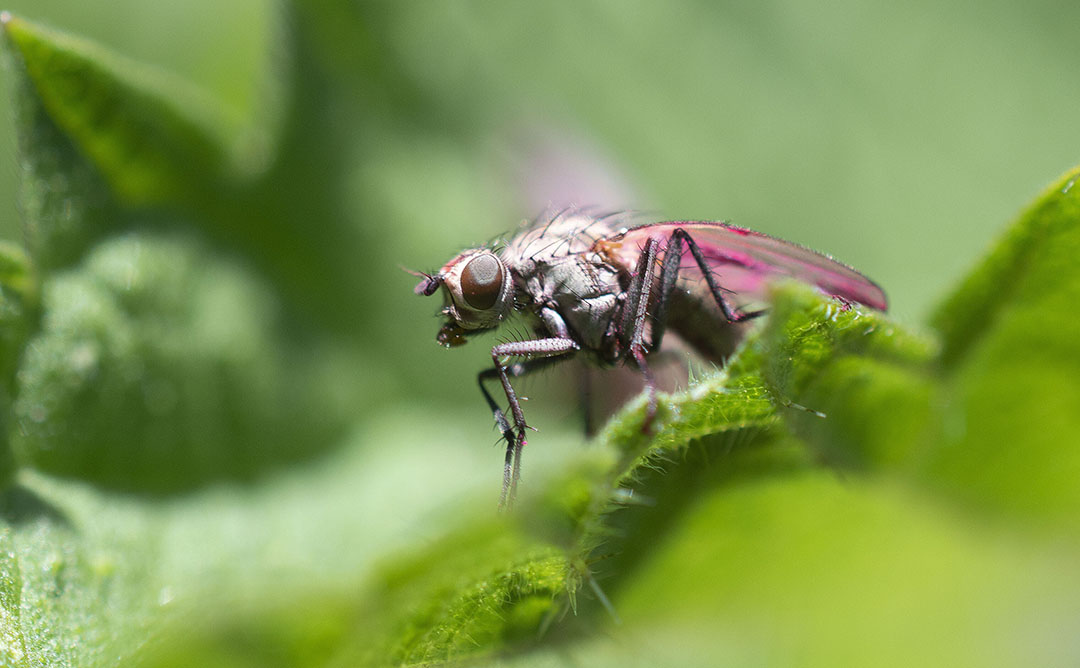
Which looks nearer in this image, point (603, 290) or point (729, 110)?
point (603, 290)

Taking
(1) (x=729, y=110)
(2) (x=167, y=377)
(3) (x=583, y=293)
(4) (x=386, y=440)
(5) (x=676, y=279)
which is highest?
(1) (x=729, y=110)

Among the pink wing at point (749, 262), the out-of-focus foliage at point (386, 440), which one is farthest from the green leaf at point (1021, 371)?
the pink wing at point (749, 262)

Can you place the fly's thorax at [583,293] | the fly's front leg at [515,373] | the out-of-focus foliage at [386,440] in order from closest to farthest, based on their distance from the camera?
the out-of-focus foliage at [386,440] → the fly's front leg at [515,373] → the fly's thorax at [583,293]

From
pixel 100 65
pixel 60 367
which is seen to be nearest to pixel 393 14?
pixel 100 65

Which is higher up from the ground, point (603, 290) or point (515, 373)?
point (603, 290)

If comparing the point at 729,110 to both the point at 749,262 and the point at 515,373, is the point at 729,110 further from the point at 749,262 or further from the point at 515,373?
the point at 515,373

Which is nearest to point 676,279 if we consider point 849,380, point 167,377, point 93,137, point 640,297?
point 640,297

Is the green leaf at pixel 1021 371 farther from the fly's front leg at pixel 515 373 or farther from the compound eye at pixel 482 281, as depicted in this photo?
the compound eye at pixel 482 281
